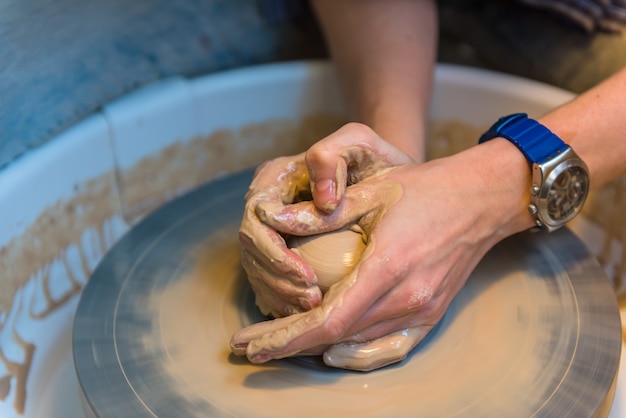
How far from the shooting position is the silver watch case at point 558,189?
46.3 inches

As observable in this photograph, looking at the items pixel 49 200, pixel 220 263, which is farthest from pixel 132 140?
pixel 220 263

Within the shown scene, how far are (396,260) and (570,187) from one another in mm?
401

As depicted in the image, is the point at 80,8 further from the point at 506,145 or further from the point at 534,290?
the point at 534,290

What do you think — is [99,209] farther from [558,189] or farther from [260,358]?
[558,189]

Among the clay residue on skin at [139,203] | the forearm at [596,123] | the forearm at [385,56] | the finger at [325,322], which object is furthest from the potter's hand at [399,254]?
the clay residue on skin at [139,203]

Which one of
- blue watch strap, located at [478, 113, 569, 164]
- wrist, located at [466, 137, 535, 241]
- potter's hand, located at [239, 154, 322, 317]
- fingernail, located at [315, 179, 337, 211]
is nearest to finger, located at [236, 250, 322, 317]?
potter's hand, located at [239, 154, 322, 317]

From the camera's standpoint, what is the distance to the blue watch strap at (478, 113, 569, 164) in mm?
1186

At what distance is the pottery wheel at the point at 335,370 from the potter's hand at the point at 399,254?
0.17ft

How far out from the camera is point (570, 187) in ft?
4.00

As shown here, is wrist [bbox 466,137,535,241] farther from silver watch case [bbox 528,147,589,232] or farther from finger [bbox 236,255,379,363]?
finger [bbox 236,255,379,363]

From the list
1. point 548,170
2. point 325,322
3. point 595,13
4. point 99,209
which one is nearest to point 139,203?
point 99,209

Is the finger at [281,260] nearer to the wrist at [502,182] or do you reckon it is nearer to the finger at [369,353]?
the finger at [369,353]

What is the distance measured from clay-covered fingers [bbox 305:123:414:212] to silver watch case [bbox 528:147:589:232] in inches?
9.3

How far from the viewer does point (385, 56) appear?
1599 millimetres
